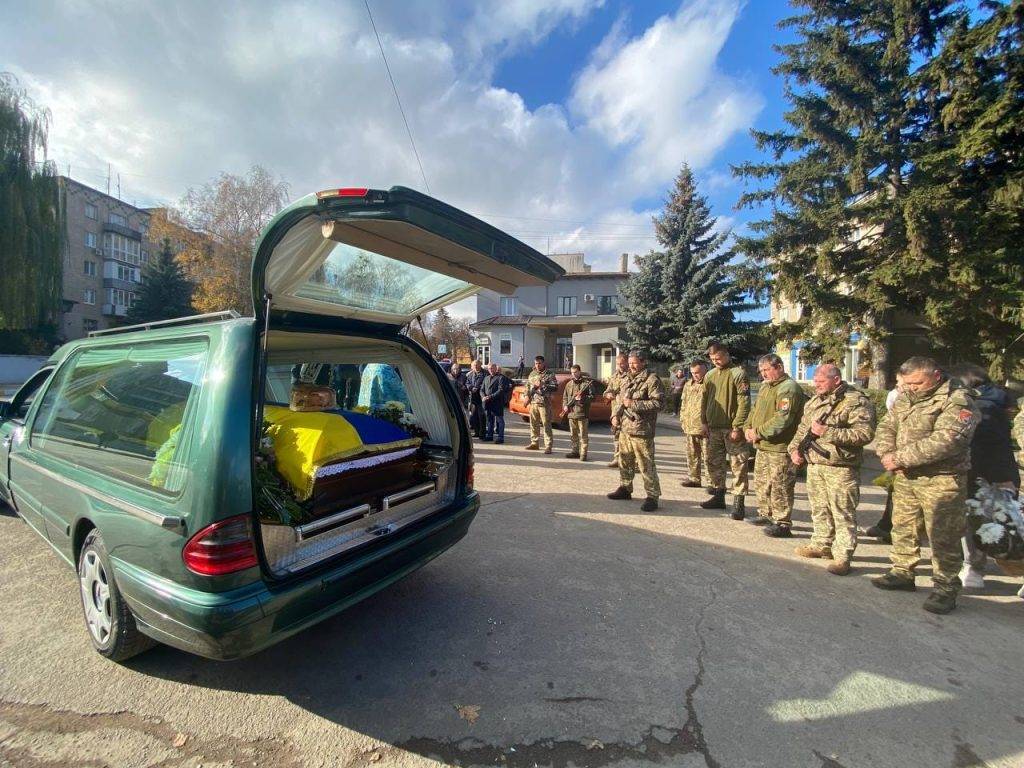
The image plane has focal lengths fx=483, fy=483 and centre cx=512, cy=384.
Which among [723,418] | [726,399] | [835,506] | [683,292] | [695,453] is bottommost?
[835,506]

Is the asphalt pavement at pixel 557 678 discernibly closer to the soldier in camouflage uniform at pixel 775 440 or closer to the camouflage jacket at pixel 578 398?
the soldier in camouflage uniform at pixel 775 440

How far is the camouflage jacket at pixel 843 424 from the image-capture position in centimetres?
384

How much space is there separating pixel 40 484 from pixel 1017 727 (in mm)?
5497

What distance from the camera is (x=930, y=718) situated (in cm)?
228

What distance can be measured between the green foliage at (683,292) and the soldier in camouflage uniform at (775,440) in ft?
42.7

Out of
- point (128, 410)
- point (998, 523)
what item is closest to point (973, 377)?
point (998, 523)

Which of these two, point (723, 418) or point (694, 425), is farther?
point (694, 425)

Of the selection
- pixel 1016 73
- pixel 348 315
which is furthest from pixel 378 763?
pixel 1016 73

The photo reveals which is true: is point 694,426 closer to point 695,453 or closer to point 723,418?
point 723,418

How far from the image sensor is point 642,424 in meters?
5.36

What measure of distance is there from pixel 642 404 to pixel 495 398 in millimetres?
4676

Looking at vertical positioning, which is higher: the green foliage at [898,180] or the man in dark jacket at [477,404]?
the green foliage at [898,180]

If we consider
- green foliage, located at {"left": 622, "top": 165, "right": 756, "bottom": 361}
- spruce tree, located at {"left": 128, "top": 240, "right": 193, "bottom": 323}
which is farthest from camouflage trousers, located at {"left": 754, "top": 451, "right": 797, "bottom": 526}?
spruce tree, located at {"left": 128, "top": 240, "right": 193, "bottom": 323}

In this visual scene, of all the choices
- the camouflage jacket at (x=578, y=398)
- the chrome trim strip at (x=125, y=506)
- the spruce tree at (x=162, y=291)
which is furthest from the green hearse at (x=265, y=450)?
the spruce tree at (x=162, y=291)
